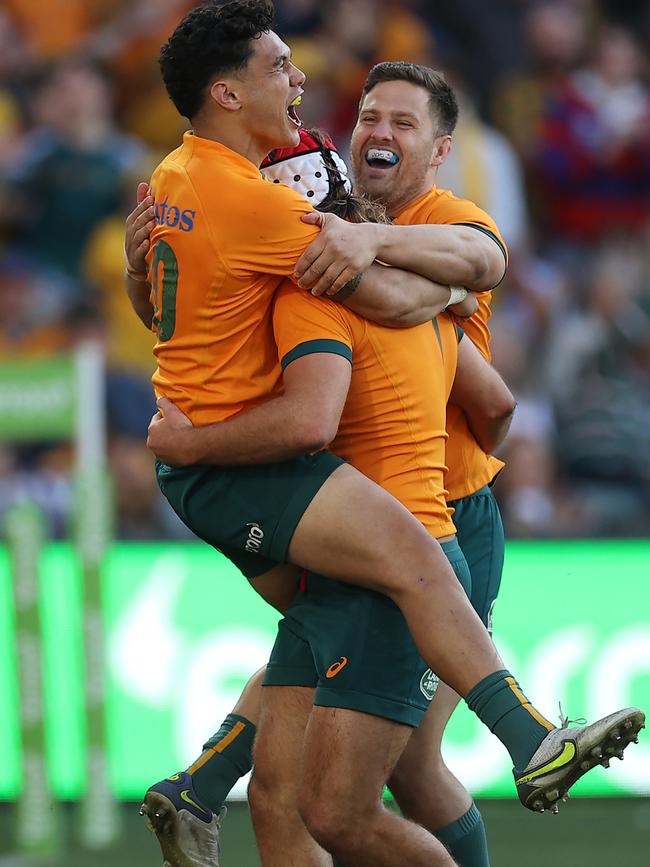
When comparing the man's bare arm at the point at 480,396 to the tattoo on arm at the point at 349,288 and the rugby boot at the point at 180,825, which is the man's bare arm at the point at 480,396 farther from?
the rugby boot at the point at 180,825

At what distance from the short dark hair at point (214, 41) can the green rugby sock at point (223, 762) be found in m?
1.72

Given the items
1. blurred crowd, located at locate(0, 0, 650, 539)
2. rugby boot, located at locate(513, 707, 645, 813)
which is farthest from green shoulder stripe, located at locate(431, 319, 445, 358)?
blurred crowd, located at locate(0, 0, 650, 539)

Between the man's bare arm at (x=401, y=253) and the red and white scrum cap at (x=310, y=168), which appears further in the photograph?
the red and white scrum cap at (x=310, y=168)

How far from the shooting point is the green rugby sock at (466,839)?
4477 mm

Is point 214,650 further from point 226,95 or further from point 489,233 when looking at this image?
point 226,95

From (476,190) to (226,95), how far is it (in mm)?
5672

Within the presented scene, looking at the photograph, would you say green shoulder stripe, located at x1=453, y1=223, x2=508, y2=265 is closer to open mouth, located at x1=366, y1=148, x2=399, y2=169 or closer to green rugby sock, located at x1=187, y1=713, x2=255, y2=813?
open mouth, located at x1=366, y1=148, x2=399, y2=169

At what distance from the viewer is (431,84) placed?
4.42m

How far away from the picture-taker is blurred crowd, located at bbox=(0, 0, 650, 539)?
8.62 metres

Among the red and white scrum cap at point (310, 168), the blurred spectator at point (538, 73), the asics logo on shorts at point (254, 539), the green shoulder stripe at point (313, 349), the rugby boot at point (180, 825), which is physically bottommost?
the rugby boot at point (180, 825)

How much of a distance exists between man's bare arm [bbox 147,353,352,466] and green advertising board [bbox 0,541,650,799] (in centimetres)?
334

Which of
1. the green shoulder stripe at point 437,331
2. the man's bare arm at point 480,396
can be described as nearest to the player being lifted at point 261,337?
the green shoulder stripe at point 437,331

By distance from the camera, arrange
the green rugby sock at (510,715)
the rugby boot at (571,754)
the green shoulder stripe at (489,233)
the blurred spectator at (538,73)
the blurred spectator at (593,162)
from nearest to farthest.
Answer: the rugby boot at (571,754), the green rugby sock at (510,715), the green shoulder stripe at (489,233), the blurred spectator at (593,162), the blurred spectator at (538,73)

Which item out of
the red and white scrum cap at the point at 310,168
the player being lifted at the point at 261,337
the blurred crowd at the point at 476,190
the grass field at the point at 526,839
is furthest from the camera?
the blurred crowd at the point at 476,190
